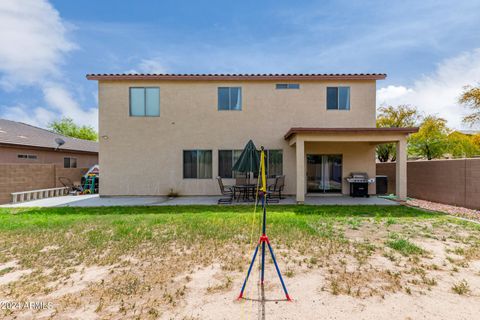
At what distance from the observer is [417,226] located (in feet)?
21.3

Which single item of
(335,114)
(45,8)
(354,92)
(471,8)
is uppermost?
(45,8)

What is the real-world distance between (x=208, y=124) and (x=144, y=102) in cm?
353

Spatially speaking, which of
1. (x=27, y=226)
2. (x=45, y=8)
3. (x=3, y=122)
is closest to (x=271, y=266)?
(x=27, y=226)

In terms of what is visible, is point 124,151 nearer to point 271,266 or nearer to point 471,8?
point 271,266

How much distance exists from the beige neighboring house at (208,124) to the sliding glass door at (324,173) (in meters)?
0.35

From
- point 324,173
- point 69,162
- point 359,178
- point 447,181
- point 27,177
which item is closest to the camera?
point 447,181

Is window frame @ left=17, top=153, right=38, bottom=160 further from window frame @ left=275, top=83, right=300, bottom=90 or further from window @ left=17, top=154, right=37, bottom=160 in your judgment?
window frame @ left=275, top=83, right=300, bottom=90

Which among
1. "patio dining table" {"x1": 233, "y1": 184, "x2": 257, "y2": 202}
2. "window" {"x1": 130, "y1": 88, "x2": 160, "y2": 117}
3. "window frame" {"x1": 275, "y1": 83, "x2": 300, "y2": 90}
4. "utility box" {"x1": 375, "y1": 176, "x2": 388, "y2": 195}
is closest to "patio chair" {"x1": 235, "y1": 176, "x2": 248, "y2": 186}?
"patio dining table" {"x1": 233, "y1": 184, "x2": 257, "y2": 202}

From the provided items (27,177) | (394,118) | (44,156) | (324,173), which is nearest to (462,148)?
(394,118)

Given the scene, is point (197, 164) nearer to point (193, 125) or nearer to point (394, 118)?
point (193, 125)

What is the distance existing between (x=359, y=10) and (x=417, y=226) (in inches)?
343

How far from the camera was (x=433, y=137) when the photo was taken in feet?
68.4

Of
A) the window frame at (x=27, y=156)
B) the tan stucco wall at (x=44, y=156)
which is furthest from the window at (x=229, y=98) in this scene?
the window frame at (x=27, y=156)

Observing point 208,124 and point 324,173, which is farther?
point 324,173
